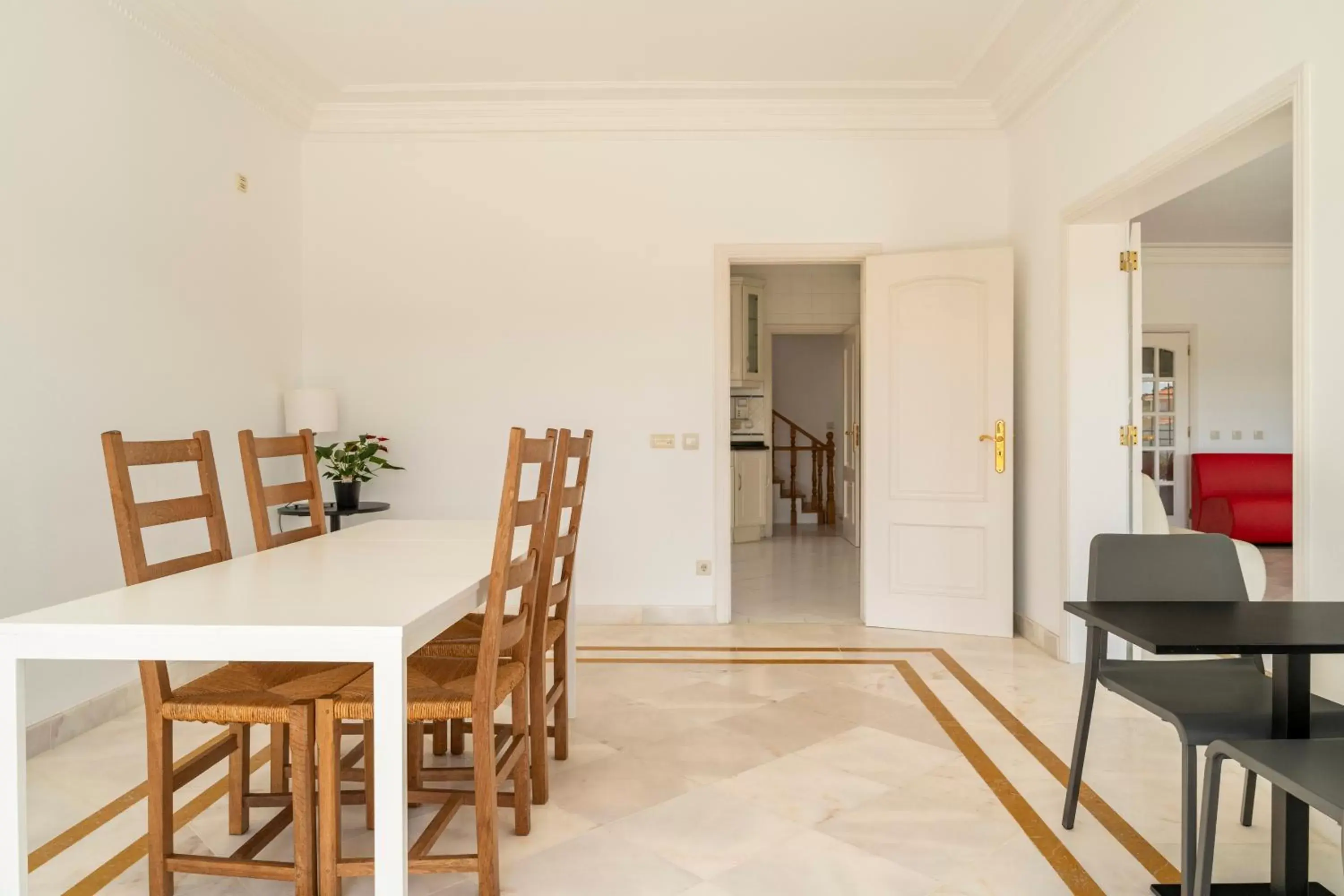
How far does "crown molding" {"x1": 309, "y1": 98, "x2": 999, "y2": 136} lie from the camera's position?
5051 mm

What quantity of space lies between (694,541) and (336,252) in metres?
2.73

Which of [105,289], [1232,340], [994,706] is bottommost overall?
[994,706]

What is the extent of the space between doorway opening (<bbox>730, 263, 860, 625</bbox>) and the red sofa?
319 centimetres

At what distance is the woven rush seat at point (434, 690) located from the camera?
196cm

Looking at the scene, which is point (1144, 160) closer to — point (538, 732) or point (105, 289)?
point (538, 732)

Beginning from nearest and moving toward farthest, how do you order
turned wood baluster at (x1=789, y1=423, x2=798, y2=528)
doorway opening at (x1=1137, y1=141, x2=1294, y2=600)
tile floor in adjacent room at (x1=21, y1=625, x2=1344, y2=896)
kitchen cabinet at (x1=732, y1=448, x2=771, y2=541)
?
tile floor in adjacent room at (x1=21, y1=625, x2=1344, y2=896)
doorway opening at (x1=1137, y1=141, x2=1294, y2=600)
kitchen cabinet at (x1=732, y1=448, x2=771, y2=541)
turned wood baluster at (x1=789, y1=423, x2=798, y2=528)

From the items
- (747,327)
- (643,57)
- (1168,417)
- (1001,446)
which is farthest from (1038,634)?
(1168,417)

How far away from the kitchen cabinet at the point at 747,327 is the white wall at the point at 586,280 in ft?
10.8

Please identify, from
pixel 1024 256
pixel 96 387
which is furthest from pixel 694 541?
pixel 96 387

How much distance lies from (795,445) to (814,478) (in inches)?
18.6

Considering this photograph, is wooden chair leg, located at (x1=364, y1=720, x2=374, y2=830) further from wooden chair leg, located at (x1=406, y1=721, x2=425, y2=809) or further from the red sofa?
the red sofa

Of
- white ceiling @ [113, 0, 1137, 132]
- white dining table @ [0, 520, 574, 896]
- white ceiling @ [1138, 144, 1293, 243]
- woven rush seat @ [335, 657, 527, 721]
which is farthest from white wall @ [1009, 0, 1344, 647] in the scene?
white dining table @ [0, 520, 574, 896]

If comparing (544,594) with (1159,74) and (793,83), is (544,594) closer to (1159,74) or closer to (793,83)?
(1159,74)

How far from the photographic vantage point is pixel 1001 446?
15.7 ft
